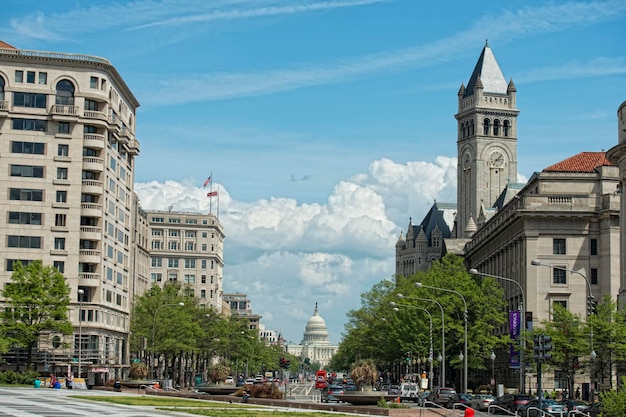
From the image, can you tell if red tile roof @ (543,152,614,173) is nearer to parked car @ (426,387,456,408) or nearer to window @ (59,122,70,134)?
parked car @ (426,387,456,408)

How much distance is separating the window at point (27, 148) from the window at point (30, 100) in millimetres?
4067

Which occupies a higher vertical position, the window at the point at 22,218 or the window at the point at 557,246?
the window at the point at 22,218

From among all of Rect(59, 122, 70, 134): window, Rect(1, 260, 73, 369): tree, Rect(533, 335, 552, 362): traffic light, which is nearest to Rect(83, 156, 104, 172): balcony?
Rect(59, 122, 70, 134): window

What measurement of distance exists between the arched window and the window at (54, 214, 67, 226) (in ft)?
39.7

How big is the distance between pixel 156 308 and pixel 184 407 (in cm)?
6647

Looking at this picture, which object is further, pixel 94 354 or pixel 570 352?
pixel 94 354

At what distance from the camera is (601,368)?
77.4 m

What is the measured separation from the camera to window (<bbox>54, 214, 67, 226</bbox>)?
377 feet

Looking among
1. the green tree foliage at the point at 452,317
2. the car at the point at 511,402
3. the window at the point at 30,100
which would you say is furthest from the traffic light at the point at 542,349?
the window at the point at 30,100

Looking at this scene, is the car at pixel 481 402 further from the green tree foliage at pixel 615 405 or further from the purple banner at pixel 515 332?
the green tree foliage at pixel 615 405

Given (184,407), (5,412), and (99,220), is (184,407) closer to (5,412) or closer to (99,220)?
(5,412)

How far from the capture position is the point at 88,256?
116 m

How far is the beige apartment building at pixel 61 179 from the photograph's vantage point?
113562 mm

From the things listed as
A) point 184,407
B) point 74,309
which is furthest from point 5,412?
point 74,309
